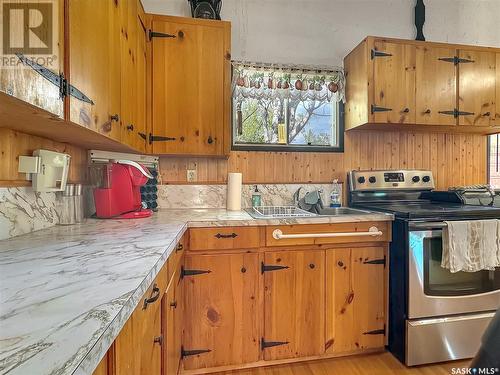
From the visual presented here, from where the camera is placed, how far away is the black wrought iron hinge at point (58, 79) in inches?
29.1

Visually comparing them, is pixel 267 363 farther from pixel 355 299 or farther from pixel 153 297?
pixel 153 297

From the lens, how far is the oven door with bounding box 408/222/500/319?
1699mm

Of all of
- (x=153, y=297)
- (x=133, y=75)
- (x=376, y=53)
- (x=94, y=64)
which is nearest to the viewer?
(x=153, y=297)

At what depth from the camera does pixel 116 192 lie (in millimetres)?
1616

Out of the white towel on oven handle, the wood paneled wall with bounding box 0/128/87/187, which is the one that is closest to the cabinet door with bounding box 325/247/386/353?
the white towel on oven handle

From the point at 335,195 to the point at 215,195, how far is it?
993 mm

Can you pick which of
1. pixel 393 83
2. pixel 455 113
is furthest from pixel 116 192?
pixel 455 113

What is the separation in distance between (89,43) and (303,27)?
191 centimetres

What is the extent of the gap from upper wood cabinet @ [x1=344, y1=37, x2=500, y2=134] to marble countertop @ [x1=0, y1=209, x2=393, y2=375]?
1.79 meters

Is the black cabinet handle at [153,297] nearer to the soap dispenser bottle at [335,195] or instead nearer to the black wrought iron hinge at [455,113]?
the soap dispenser bottle at [335,195]

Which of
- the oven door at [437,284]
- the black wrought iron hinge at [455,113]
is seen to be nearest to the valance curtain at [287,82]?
the black wrought iron hinge at [455,113]

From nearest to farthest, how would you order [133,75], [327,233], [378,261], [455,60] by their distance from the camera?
[133,75]
[327,233]
[378,261]
[455,60]

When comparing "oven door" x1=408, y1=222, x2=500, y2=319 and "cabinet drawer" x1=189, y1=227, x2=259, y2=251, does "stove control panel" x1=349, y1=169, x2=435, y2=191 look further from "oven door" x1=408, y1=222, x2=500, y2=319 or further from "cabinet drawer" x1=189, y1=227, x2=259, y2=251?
"cabinet drawer" x1=189, y1=227, x2=259, y2=251

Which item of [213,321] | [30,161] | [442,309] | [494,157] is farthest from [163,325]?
[494,157]
